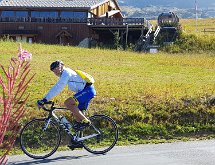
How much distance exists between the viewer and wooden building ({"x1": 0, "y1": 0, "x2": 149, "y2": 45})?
44.6m

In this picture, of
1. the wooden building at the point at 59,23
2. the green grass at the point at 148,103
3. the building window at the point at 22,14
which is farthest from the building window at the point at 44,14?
the green grass at the point at 148,103

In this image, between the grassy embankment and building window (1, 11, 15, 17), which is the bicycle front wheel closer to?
the grassy embankment

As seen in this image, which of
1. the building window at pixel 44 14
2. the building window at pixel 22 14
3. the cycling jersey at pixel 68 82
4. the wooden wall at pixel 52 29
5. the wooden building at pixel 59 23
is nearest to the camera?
the cycling jersey at pixel 68 82

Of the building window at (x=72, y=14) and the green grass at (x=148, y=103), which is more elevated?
the building window at (x=72, y=14)

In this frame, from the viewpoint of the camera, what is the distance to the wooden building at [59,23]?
4462 centimetres

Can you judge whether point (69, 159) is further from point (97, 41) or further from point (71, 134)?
point (97, 41)

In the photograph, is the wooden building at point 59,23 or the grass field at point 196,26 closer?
the wooden building at point 59,23

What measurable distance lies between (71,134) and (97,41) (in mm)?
38863

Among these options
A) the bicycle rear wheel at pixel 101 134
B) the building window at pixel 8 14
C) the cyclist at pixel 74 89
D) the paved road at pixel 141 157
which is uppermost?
the building window at pixel 8 14

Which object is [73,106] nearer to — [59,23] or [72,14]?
[59,23]

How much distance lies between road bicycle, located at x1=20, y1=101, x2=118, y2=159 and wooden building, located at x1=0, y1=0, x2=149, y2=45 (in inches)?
1367

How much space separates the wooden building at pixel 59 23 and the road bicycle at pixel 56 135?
34724 mm

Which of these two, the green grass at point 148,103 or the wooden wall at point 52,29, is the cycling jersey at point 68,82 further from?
the wooden wall at point 52,29

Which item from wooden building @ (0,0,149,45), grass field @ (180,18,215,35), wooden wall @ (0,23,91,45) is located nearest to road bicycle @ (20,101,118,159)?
wooden building @ (0,0,149,45)
